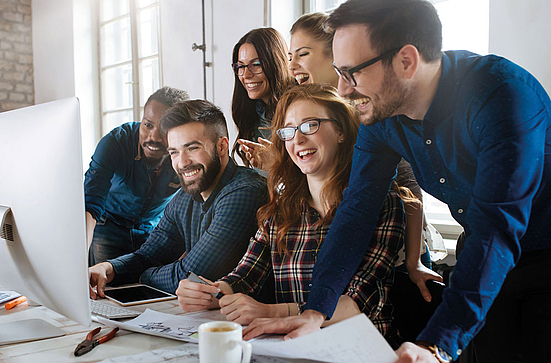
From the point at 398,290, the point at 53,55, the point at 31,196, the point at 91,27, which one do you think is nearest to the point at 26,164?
the point at 31,196

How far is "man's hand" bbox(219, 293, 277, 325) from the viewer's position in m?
1.28

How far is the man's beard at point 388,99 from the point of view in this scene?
3.89 ft

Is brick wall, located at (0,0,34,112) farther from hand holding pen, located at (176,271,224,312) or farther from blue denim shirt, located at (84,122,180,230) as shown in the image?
hand holding pen, located at (176,271,224,312)

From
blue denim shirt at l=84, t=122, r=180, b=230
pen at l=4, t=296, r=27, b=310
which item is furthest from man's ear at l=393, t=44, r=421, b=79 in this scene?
blue denim shirt at l=84, t=122, r=180, b=230

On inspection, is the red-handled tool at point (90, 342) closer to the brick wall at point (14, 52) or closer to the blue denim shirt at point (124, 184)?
the blue denim shirt at point (124, 184)

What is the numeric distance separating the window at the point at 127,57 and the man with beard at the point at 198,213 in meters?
0.54

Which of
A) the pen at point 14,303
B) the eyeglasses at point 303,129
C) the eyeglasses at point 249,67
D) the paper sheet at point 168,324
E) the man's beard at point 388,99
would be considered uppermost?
the eyeglasses at point 249,67

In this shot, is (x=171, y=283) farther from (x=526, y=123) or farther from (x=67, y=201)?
(x=526, y=123)

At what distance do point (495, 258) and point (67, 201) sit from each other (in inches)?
33.9

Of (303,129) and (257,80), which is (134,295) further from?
(257,80)

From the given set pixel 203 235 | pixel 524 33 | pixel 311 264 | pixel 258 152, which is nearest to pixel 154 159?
pixel 203 235

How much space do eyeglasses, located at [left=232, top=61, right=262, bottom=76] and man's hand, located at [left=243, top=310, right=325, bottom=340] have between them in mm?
947

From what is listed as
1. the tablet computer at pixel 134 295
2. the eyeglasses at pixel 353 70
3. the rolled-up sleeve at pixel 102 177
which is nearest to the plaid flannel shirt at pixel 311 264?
the tablet computer at pixel 134 295

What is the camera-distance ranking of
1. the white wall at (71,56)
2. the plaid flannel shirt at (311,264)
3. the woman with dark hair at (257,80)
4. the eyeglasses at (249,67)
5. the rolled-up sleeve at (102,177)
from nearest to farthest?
Answer: 1. the plaid flannel shirt at (311,264)
2. the woman with dark hair at (257,80)
3. the eyeglasses at (249,67)
4. the rolled-up sleeve at (102,177)
5. the white wall at (71,56)
